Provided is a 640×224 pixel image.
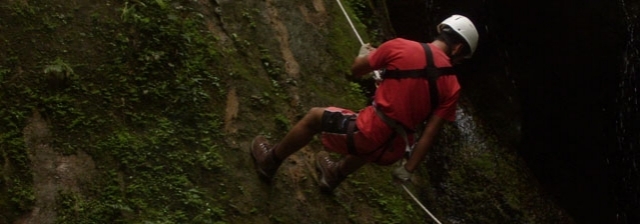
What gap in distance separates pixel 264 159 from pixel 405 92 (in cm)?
121

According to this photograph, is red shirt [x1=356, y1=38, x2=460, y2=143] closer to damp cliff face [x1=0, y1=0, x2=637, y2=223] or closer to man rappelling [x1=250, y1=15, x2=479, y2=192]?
man rappelling [x1=250, y1=15, x2=479, y2=192]

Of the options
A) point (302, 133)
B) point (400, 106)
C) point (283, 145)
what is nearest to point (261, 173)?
point (283, 145)

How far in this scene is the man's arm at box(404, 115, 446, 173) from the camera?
477 centimetres

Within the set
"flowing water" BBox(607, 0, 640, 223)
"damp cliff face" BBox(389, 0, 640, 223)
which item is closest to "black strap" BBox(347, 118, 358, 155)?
"damp cliff face" BBox(389, 0, 640, 223)

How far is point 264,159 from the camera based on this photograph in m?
5.22

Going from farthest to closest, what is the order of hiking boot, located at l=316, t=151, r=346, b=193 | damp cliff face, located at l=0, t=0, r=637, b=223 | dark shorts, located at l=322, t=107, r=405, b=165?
hiking boot, located at l=316, t=151, r=346, b=193 < dark shorts, located at l=322, t=107, r=405, b=165 < damp cliff face, located at l=0, t=0, r=637, b=223

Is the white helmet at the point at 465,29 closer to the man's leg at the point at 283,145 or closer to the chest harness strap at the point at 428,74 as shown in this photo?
the chest harness strap at the point at 428,74

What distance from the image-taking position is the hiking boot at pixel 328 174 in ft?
18.1

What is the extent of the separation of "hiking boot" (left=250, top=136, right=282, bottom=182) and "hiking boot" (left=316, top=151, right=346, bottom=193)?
1.61ft

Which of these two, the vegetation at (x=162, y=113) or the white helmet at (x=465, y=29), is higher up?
the white helmet at (x=465, y=29)

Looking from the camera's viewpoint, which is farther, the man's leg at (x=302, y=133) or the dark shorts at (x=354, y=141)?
the man's leg at (x=302, y=133)

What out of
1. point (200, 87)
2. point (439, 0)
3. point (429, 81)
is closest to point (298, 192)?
point (200, 87)

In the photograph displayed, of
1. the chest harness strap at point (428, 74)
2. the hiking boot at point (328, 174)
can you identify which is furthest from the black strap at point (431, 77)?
the hiking boot at point (328, 174)

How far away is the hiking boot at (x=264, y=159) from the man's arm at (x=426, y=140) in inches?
37.9
